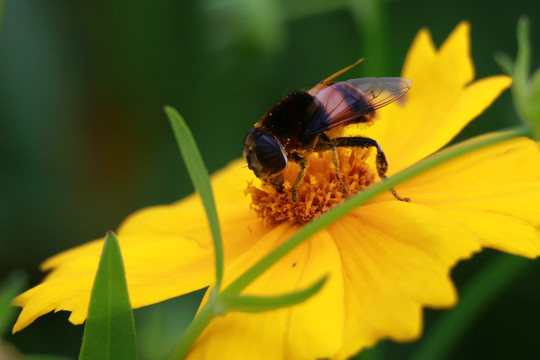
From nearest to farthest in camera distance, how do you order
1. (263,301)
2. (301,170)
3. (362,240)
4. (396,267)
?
(263,301)
(396,267)
(362,240)
(301,170)

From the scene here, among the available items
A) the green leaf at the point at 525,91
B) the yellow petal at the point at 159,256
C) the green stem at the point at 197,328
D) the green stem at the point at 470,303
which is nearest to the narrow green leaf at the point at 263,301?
the green stem at the point at 197,328

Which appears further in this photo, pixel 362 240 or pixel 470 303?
pixel 470 303

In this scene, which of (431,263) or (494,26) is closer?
(431,263)

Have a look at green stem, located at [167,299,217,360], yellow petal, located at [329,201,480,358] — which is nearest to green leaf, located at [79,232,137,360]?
green stem, located at [167,299,217,360]

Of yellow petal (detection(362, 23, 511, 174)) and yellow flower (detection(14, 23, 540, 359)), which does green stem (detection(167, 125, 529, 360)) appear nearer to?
yellow flower (detection(14, 23, 540, 359))

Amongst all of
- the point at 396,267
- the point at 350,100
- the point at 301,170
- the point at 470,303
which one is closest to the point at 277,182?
the point at 301,170

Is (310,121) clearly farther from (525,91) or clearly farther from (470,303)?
(470,303)

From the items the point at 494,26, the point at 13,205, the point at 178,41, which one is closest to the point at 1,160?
the point at 13,205

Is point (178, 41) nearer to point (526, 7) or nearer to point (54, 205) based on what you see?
point (54, 205)
